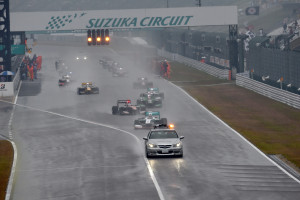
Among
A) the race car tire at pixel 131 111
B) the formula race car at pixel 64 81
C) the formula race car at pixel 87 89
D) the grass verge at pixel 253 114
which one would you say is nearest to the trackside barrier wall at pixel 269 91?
the grass verge at pixel 253 114

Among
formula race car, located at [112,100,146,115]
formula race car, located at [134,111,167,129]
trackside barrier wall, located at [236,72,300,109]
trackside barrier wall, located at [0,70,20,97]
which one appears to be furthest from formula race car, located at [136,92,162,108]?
trackside barrier wall, located at [0,70,20,97]

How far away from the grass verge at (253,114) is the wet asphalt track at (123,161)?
4.20 feet

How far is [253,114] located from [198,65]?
46253 mm

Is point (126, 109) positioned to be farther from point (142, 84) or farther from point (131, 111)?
point (142, 84)

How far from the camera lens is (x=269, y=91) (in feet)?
203

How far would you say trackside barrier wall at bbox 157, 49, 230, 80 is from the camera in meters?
82.3

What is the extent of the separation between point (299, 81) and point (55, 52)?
10327 cm

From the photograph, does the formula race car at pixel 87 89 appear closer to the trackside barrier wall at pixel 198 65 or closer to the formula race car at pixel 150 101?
the formula race car at pixel 150 101

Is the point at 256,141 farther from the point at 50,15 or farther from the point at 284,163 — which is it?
the point at 50,15

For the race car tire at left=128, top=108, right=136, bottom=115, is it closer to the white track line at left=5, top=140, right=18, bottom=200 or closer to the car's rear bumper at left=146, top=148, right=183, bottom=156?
the white track line at left=5, top=140, right=18, bottom=200

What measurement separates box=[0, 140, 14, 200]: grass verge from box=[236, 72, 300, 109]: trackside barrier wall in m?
23.9

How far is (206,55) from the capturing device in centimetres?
9694

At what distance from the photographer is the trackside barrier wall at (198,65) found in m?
82.3

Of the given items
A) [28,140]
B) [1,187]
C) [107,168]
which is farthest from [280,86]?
[1,187]
